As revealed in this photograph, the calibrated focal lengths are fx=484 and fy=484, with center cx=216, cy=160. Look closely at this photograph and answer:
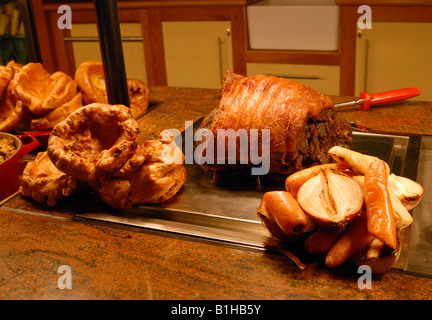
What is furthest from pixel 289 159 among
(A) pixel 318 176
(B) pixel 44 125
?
(B) pixel 44 125

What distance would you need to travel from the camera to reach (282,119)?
1.02 m

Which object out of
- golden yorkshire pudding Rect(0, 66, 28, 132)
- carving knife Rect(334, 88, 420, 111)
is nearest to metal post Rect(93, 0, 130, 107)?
golden yorkshire pudding Rect(0, 66, 28, 132)

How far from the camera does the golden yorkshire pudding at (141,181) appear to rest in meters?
0.98

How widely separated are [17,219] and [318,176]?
0.63m

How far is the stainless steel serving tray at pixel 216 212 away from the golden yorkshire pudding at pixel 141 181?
0.08ft

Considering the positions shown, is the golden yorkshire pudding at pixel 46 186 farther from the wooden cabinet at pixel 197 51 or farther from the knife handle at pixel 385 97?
the wooden cabinet at pixel 197 51

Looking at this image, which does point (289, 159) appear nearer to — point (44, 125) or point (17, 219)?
point (17, 219)

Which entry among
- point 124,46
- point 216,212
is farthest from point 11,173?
point 124,46

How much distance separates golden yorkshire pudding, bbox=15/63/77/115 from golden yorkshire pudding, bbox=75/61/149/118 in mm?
37

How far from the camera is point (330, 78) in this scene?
97.9 inches

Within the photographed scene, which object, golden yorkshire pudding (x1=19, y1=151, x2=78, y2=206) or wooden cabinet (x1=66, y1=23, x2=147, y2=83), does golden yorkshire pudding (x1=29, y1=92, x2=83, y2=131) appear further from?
wooden cabinet (x1=66, y1=23, x2=147, y2=83)

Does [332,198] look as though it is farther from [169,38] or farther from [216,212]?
[169,38]

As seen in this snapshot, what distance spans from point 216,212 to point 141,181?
6.5 inches
